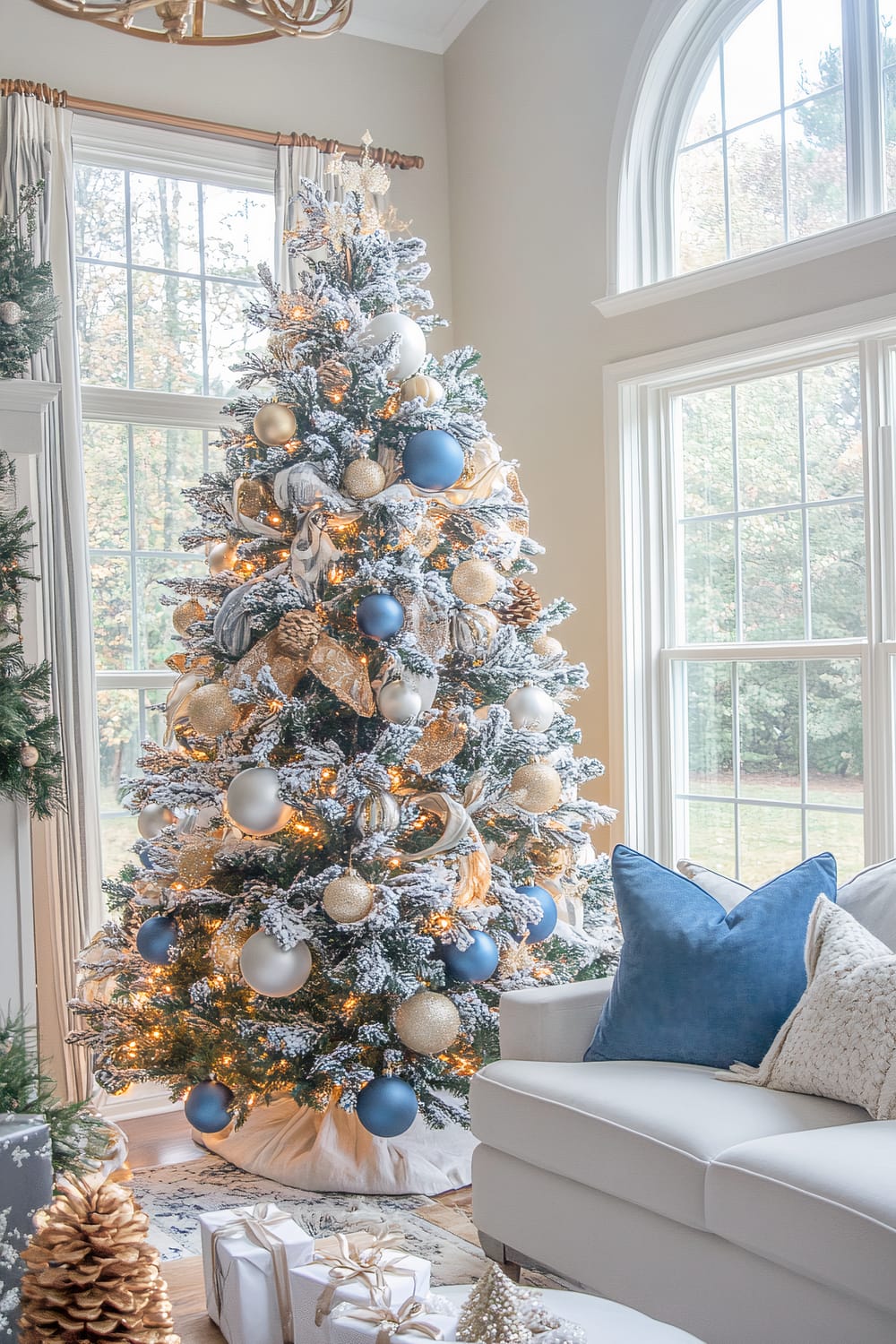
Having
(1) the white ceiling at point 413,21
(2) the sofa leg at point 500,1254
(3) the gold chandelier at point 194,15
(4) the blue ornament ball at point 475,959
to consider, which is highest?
(1) the white ceiling at point 413,21

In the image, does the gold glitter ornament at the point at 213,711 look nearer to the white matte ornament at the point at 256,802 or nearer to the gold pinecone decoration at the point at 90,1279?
the white matte ornament at the point at 256,802

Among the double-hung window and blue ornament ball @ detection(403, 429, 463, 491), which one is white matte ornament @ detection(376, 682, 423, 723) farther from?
the double-hung window

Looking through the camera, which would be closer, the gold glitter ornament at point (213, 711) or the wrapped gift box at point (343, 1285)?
the wrapped gift box at point (343, 1285)

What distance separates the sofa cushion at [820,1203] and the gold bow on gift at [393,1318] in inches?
25.7

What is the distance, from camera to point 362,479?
2.96 meters

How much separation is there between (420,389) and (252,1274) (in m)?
2.15

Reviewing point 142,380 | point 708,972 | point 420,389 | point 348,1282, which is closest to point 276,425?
point 420,389

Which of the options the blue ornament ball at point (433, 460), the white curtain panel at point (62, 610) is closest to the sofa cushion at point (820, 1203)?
the blue ornament ball at point (433, 460)

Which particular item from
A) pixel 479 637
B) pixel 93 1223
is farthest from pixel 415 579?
pixel 93 1223

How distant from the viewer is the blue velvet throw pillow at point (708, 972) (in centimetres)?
239

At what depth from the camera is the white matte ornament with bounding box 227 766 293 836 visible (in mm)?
2781

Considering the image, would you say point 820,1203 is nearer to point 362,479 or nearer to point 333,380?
point 362,479

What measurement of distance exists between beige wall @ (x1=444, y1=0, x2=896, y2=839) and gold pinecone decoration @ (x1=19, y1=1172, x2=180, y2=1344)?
2667mm

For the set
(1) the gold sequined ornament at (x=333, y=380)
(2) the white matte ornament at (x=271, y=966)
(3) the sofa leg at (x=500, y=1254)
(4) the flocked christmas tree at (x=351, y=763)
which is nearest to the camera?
(3) the sofa leg at (x=500, y=1254)
